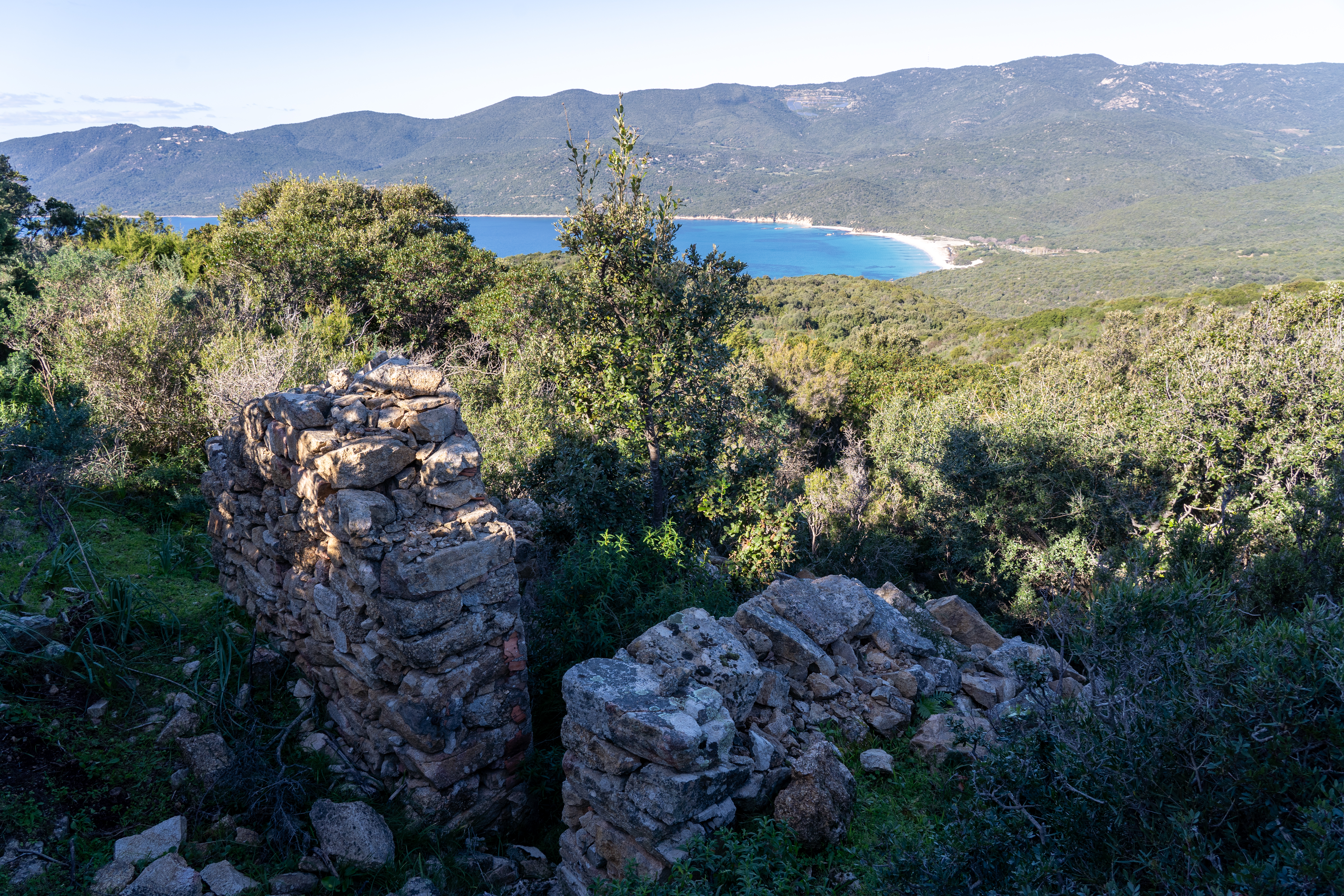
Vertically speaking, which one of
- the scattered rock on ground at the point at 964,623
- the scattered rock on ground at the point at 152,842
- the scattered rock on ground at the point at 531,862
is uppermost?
the scattered rock on ground at the point at 152,842

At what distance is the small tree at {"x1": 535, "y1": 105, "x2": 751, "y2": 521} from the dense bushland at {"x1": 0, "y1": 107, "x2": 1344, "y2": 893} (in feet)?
0.15

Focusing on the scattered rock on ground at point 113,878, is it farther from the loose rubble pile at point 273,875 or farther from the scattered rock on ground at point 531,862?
the scattered rock on ground at point 531,862

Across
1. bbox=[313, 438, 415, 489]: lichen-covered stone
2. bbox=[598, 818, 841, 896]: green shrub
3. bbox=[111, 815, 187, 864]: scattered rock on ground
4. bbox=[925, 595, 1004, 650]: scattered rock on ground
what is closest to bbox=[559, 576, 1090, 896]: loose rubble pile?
bbox=[598, 818, 841, 896]: green shrub

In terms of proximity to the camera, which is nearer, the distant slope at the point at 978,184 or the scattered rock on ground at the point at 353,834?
the scattered rock on ground at the point at 353,834

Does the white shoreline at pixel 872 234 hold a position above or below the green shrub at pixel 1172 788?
above

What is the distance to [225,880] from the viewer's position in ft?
13.9

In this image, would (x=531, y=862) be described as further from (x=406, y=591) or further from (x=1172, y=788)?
(x=1172, y=788)

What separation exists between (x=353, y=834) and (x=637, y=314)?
6.82 m

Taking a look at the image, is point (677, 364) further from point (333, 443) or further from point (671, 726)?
point (671, 726)

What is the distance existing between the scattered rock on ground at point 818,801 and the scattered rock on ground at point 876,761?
0.71 m

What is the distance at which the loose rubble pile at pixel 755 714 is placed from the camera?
4473 mm

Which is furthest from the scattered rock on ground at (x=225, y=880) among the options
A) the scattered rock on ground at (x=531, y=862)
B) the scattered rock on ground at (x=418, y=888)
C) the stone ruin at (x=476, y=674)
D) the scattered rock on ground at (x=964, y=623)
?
the scattered rock on ground at (x=964, y=623)

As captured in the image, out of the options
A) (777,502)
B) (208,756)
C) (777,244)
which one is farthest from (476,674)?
(777,244)

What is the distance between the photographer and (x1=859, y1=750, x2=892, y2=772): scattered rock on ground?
5.71m
